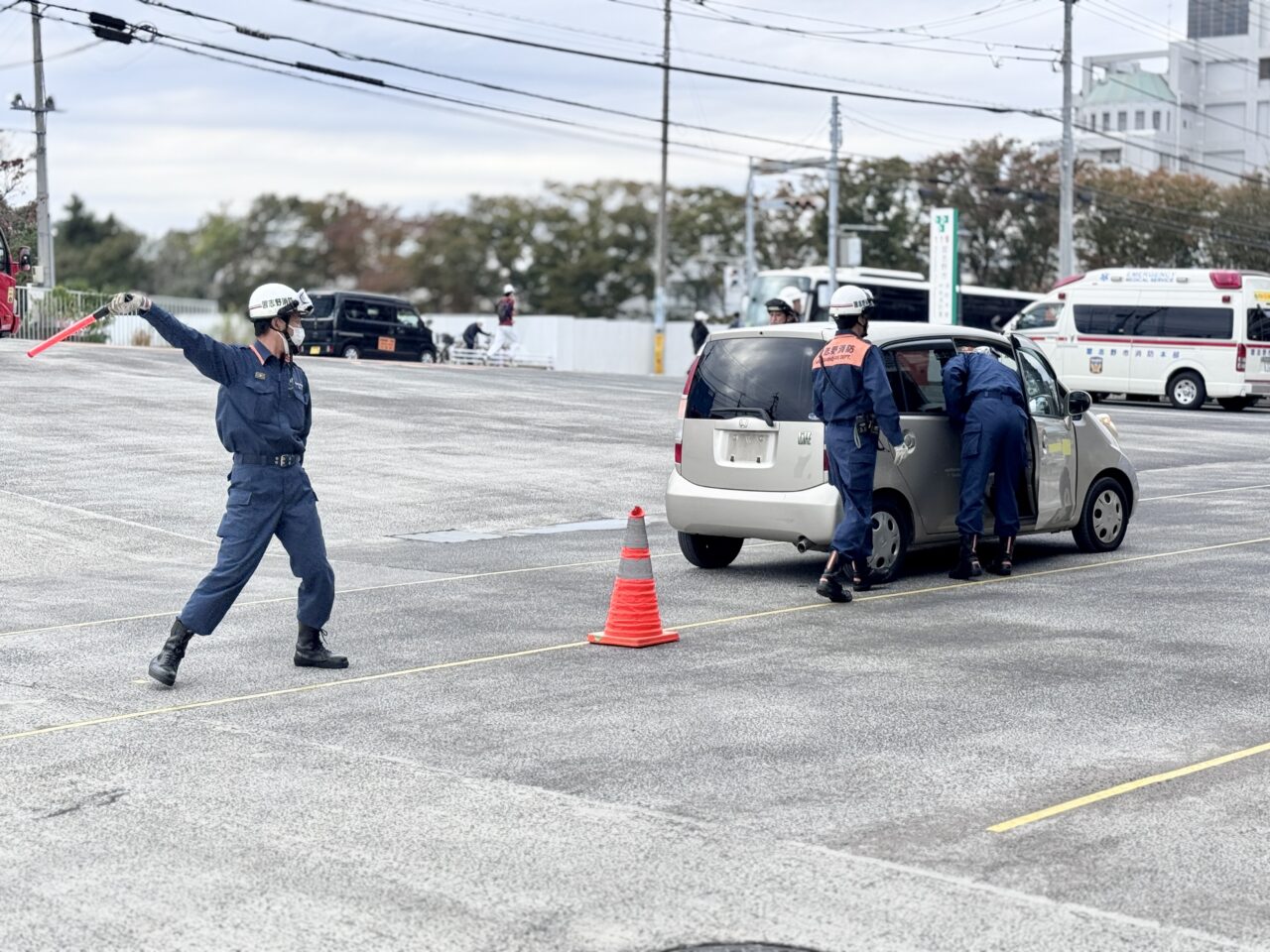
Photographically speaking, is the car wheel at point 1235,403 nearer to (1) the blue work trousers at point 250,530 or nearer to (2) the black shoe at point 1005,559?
(2) the black shoe at point 1005,559

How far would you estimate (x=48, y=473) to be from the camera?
18000 mm

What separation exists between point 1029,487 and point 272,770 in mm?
7347

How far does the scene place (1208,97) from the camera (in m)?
110

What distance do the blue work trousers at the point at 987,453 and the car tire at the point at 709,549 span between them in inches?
68.8

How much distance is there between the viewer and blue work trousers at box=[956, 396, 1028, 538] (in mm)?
12031

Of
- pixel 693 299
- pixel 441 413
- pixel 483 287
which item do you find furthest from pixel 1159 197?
pixel 441 413

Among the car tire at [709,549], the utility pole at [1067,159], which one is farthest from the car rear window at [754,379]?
the utility pole at [1067,159]

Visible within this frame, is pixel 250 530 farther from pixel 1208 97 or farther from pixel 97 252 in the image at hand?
pixel 1208 97

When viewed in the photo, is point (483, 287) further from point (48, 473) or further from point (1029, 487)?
point (1029, 487)

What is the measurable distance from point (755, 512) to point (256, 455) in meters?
4.16

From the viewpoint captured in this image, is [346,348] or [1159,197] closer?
[346,348]

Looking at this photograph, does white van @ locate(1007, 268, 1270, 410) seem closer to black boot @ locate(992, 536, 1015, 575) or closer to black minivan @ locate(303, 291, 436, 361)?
black minivan @ locate(303, 291, 436, 361)

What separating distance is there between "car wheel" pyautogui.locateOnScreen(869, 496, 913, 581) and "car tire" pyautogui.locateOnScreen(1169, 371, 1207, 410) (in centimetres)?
2735

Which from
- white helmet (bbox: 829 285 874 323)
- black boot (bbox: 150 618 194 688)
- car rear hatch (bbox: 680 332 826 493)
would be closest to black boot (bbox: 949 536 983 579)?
car rear hatch (bbox: 680 332 826 493)
